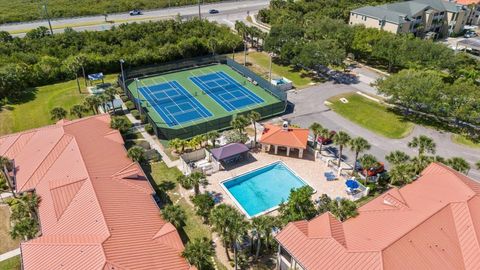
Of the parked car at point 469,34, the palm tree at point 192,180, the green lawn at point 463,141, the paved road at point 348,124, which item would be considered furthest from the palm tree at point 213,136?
the parked car at point 469,34

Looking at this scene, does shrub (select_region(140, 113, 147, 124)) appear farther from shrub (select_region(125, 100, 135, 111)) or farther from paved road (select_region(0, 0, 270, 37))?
paved road (select_region(0, 0, 270, 37))

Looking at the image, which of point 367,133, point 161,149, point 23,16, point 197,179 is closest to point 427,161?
point 367,133

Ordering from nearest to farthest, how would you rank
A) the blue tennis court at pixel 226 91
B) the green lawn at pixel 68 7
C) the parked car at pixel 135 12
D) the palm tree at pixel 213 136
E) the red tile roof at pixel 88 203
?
the red tile roof at pixel 88 203, the palm tree at pixel 213 136, the blue tennis court at pixel 226 91, the green lawn at pixel 68 7, the parked car at pixel 135 12

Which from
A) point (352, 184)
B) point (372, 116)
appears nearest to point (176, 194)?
point (352, 184)

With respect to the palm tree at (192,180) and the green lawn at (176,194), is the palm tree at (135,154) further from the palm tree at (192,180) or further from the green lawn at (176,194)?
the palm tree at (192,180)

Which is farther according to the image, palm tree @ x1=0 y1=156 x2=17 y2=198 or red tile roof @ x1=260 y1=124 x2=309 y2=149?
red tile roof @ x1=260 y1=124 x2=309 y2=149

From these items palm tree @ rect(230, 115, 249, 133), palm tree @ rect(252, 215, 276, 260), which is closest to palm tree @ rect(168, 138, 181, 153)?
palm tree @ rect(230, 115, 249, 133)
